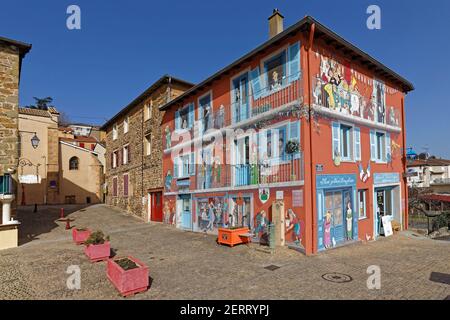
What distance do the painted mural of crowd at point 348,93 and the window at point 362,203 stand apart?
3417mm

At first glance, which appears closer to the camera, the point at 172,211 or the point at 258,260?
the point at 258,260

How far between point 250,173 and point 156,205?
1018 cm

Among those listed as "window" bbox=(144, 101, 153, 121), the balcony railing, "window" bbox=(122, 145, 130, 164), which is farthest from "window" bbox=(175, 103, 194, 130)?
"window" bbox=(122, 145, 130, 164)

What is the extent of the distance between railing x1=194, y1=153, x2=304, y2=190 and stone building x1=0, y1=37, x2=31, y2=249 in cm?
834

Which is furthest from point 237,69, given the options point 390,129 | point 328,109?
point 390,129

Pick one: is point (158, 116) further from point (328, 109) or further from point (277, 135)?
point (328, 109)

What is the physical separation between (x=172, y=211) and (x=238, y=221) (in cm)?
660

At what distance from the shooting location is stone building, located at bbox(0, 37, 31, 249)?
1155cm

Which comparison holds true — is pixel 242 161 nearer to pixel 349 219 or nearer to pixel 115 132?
pixel 349 219

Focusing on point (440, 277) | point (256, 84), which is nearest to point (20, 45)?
point (256, 84)

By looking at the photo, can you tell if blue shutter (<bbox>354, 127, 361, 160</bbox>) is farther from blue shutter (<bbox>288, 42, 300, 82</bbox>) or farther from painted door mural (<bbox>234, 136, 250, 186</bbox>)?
painted door mural (<bbox>234, 136, 250, 186</bbox>)

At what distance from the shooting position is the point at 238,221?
41.2 feet

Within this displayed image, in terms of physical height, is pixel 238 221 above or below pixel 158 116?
below
